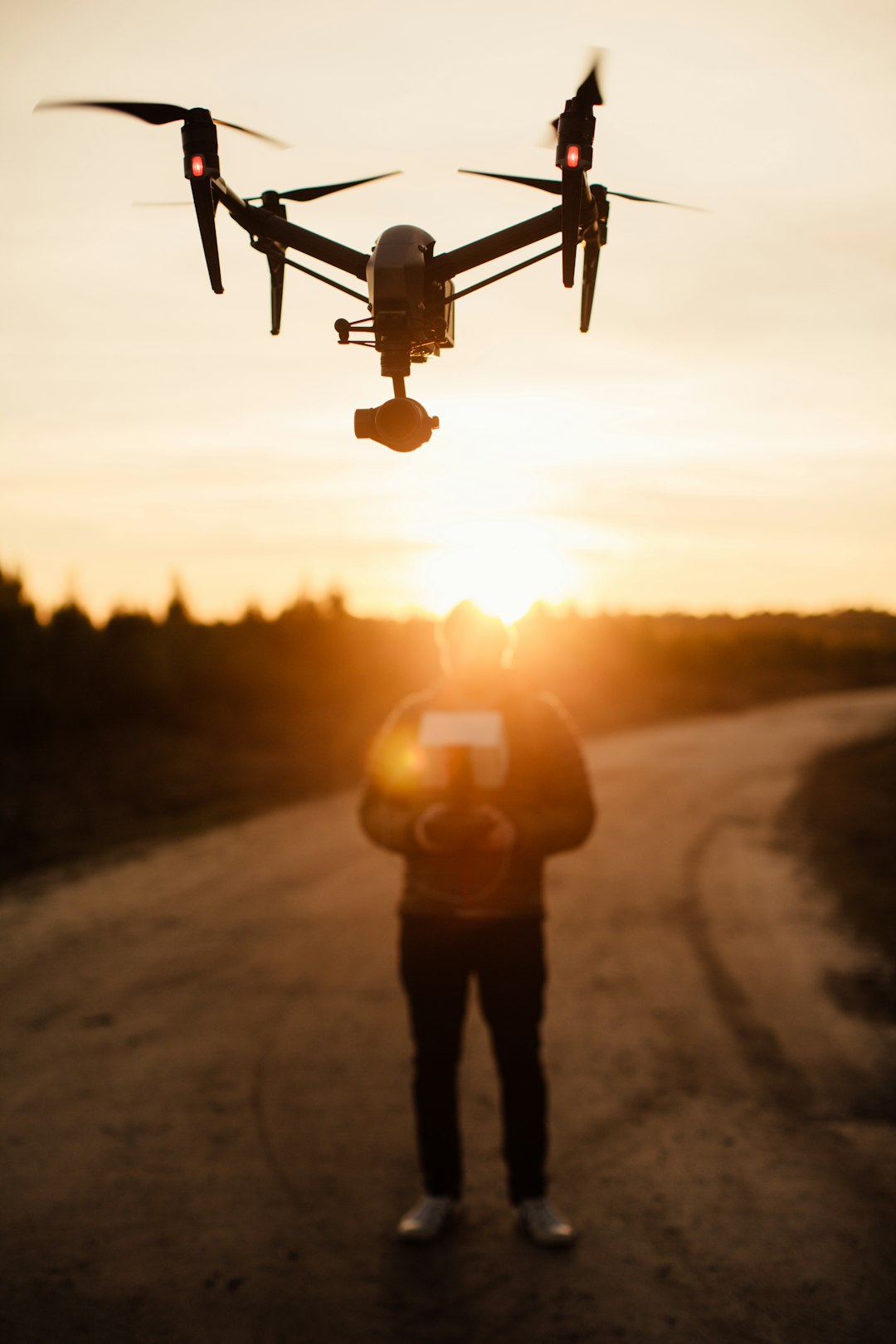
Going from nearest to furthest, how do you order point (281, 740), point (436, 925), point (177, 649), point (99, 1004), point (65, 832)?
point (436, 925), point (99, 1004), point (65, 832), point (281, 740), point (177, 649)

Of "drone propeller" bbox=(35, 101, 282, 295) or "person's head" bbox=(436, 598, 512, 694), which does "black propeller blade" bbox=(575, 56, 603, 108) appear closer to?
"drone propeller" bbox=(35, 101, 282, 295)

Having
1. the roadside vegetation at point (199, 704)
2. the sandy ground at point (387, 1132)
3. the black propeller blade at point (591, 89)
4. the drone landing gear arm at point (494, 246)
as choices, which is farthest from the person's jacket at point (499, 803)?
the roadside vegetation at point (199, 704)

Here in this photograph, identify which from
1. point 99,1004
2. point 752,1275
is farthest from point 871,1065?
point 99,1004

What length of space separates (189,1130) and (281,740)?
666 inches

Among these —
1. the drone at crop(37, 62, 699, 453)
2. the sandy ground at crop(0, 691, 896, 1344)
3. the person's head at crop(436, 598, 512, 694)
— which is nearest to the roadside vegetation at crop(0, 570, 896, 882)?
the sandy ground at crop(0, 691, 896, 1344)

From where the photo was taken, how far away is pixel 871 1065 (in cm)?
593

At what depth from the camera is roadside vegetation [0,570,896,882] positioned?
15297 millimetres


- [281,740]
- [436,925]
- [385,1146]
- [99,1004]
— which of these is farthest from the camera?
[281,740]

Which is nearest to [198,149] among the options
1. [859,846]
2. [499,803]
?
[499,803]

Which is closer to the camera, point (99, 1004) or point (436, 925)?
point (436, 925)

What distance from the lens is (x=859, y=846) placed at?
499 inches

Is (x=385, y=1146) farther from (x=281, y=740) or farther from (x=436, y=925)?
(x=281, y=740)

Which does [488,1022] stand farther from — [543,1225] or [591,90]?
[591,90]

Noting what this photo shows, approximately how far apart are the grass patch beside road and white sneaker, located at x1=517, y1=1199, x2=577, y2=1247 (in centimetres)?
361
